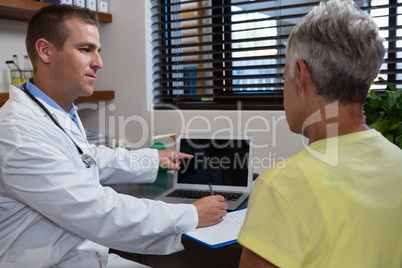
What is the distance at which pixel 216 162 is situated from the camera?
181cm

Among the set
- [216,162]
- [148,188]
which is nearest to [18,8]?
[148,188]

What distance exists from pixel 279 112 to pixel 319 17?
4.25 feet

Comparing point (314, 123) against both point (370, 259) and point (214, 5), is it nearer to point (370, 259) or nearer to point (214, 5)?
point (370, 259)

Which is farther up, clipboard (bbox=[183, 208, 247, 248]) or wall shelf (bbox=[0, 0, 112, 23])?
wall shelf (bbox=[0, 0, 112, 23])

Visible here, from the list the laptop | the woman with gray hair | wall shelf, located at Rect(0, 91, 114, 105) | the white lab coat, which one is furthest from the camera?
wall shelf, located at Rect(0, 91, 114, 105)

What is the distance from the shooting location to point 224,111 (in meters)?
2.32

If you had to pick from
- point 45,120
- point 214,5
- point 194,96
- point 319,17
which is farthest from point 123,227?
point 214,5

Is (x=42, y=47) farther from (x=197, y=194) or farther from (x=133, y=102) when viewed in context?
(x=133, y=102)

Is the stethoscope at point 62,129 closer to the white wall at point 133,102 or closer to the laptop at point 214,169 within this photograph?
the laptop at point 214,169

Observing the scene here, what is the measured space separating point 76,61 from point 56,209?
0.57 m

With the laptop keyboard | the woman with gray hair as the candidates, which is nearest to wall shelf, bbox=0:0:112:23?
the laptop keyboard

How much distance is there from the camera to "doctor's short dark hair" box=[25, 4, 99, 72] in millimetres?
1477

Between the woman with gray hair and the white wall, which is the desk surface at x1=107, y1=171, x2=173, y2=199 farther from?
the woman with gray hair

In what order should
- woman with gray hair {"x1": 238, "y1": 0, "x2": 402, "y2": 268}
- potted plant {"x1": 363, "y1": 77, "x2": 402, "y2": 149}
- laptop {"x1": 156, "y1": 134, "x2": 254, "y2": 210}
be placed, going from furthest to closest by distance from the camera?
laptop {"x1": 156, "y1": 134, "x2": 254, "y2": 210}
potted plant {"x1": 363, "y1": 77, "x2": 402, "y2": 149}
woman with gray hair {"x1": 238, "y1": 0, "x2": 402, "y2": 268}
